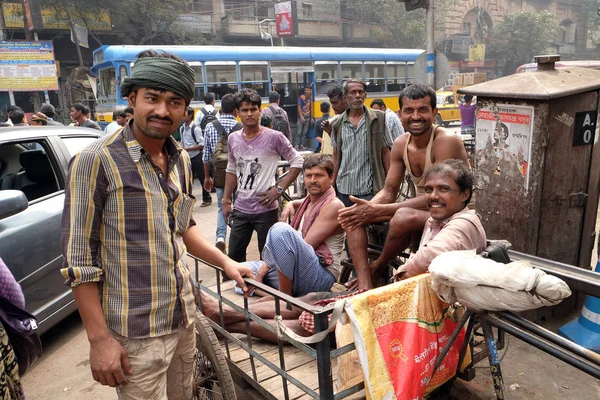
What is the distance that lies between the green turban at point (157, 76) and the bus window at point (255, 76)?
11.2 meters

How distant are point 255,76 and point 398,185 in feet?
33.6

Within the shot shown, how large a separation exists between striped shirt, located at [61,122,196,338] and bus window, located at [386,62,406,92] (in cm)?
1503

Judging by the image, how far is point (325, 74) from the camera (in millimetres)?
14156

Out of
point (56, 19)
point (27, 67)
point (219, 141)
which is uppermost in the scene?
point (56, 19)

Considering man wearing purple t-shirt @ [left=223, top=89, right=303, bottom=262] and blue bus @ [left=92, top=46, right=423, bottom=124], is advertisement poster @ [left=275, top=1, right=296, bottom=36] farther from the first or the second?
man wearing purple t-shirt @ [left=223, top=89, right=303, bottom=262]

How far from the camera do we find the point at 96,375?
60.2 inches

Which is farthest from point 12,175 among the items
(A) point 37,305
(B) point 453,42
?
(B) point 453,42

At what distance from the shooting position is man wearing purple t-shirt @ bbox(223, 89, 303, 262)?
3941 mm

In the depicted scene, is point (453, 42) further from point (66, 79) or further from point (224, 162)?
point (224, 162)

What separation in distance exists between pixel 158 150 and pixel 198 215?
586cm

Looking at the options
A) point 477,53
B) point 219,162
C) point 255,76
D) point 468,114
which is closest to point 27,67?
point 255,76

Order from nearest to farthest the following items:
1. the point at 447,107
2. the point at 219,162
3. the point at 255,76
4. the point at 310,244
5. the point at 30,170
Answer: the point at 310,244 → the point at 30,170 → the point at 219,162 → the point at 255,76 → the point at 447,107

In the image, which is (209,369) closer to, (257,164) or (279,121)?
(257,164)

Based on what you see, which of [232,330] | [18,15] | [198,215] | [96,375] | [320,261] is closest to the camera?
[96,375]
